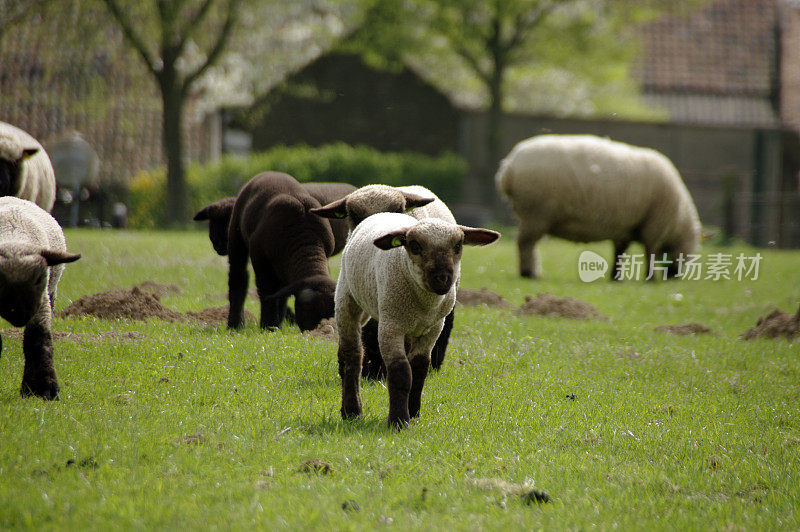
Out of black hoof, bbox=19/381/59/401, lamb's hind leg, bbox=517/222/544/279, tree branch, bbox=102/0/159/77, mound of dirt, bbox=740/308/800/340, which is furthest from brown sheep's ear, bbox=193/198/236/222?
tree branch, bbox=102/0/159/77

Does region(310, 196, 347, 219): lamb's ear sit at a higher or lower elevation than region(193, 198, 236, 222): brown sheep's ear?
higher

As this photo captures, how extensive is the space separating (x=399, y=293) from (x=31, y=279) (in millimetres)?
2302

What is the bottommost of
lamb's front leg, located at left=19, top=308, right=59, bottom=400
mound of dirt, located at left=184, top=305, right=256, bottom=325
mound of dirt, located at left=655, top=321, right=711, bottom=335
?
mound of dirt, located at left=655, top=321, right=711, bottom=335

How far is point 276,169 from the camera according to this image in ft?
92.1

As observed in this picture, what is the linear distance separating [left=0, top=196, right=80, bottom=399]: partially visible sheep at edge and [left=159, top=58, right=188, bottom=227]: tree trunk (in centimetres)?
1973

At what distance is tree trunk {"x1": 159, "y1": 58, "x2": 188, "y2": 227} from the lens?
82.9 ft

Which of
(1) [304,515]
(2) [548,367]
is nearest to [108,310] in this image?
(2) [548,367]

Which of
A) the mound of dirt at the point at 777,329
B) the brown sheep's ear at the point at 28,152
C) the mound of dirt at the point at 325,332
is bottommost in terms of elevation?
the mound of dirt at the point at 777,329

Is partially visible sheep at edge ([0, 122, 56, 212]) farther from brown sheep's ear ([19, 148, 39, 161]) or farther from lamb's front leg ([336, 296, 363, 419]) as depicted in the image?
lamb's front leg ([336, 296, 363, 419])

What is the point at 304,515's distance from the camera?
415 centimetres

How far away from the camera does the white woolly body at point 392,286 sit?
541cm

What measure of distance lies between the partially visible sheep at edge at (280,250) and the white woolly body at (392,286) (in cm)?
168

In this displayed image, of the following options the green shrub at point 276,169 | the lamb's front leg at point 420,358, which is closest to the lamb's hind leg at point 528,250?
the lamb's front leg at point 420,358

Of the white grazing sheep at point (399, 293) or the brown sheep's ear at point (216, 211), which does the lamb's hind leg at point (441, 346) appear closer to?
the white grazing sheep at point (399, 293)
